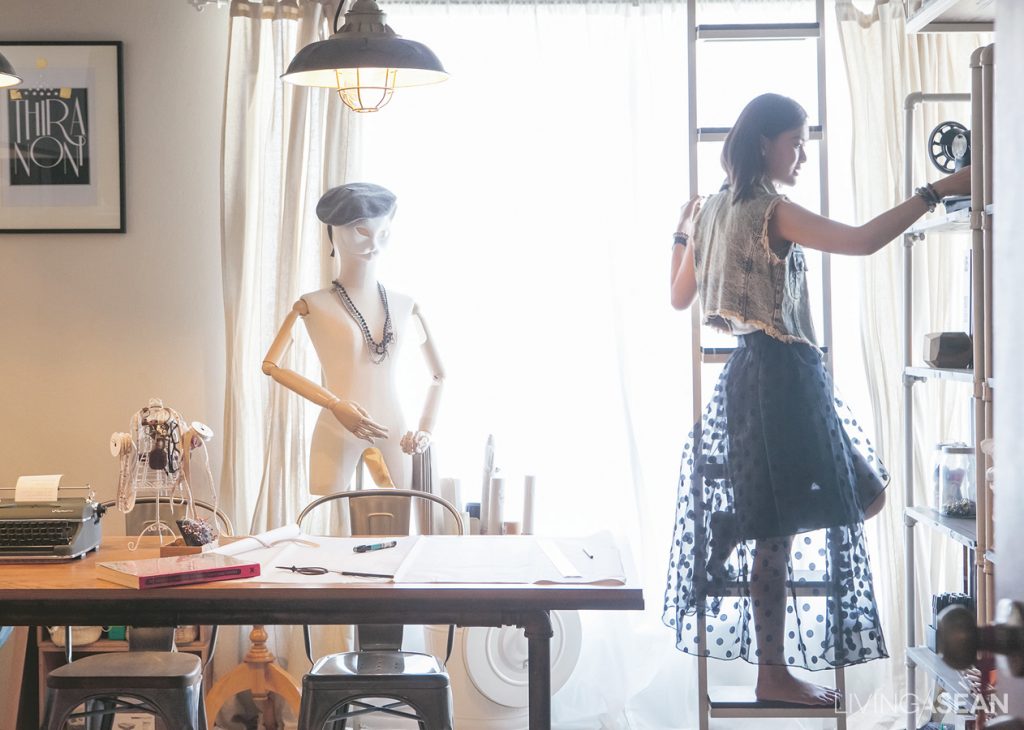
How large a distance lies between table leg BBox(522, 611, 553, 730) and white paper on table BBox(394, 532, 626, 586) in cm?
8

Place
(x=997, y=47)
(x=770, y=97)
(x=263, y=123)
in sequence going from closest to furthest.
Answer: (x=997, y=47) < (x=770, y=97) < (x=263, y=123)

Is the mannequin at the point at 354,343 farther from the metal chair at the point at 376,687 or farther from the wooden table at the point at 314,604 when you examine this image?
the wooden table at the point at 314,604

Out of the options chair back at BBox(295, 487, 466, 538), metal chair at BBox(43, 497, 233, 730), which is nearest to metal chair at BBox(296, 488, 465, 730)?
metal chair at BBox(43, 497, 233, 730)

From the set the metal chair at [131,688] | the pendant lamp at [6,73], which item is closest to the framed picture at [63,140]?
the pendant lamp at [6,73]

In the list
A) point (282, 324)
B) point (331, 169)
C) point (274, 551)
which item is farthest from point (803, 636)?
point (331, 169)

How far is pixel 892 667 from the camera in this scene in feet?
11.4

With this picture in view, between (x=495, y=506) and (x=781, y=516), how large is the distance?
3.26 ft

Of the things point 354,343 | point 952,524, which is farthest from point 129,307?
point 952,524

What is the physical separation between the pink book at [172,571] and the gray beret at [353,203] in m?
1.29

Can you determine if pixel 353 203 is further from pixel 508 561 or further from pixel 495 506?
pixel 508 561

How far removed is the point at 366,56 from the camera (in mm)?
2230

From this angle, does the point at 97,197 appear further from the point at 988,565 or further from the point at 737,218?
the point at 988,565

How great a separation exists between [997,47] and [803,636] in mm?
2145

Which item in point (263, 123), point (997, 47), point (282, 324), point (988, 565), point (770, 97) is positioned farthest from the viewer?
point (263, 123)
